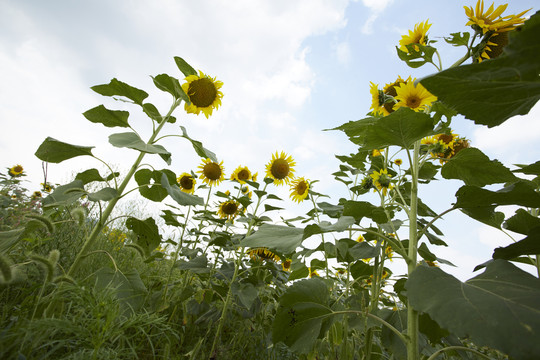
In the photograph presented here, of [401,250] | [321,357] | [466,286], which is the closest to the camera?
[466,286]

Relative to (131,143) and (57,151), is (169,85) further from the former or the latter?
(57,151)

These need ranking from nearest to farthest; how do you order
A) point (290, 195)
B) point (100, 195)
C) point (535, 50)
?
point (535, 50) → point (100, 195) → point (290, 195)

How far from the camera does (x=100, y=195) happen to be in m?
1.06

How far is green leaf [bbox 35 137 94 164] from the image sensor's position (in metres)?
1.10

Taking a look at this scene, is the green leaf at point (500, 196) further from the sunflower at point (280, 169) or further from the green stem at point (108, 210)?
the sunflower at point (280, 169)

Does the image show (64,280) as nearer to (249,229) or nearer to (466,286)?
(466,286)

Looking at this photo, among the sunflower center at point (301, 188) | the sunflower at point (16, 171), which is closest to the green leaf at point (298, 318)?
the sunflower center at point (301, 188)

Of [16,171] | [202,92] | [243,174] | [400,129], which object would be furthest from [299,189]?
[16,171]

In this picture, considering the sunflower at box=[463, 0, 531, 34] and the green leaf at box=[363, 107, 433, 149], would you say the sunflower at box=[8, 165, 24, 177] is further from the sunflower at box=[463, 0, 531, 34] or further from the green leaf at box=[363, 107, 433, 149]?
the sunflower at box=[463, 0, 531, 34]

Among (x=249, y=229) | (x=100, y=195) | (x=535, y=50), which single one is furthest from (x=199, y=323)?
(x=535, y=50)

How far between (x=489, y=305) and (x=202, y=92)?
1747mm

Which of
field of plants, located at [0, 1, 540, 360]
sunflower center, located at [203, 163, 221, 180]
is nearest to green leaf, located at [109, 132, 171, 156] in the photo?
field of plants, located at [0, 1, 540, 360]

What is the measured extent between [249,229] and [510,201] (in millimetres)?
1624

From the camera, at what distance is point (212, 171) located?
2.96m
